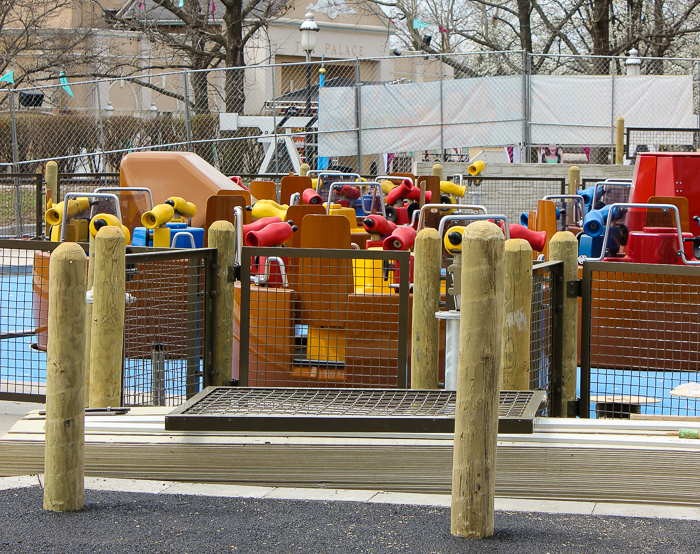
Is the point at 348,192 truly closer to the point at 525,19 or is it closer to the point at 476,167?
the point at 476,167

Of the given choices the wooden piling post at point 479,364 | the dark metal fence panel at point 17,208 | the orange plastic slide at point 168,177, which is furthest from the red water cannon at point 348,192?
the wooden piling post at point 479,364

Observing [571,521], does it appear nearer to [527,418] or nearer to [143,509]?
[527,418]

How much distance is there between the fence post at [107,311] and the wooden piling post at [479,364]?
1976 mm

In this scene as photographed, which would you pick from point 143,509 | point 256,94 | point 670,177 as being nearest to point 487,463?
point 143,509

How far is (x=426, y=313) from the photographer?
4.68 metres

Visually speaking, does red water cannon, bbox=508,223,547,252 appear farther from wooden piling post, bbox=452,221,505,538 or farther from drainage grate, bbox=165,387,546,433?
wooden piling post, bbox=452,221,505,538

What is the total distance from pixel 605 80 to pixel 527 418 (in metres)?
16.1

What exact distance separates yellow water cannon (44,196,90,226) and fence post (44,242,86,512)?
4.85 metres

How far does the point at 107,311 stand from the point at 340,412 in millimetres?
1296

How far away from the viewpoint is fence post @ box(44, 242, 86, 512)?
3.41m

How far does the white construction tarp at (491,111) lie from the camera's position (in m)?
18.2

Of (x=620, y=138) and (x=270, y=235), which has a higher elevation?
(x=620, y=138)

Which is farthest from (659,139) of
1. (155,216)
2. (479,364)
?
(479,364)

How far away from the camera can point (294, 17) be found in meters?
43.7
